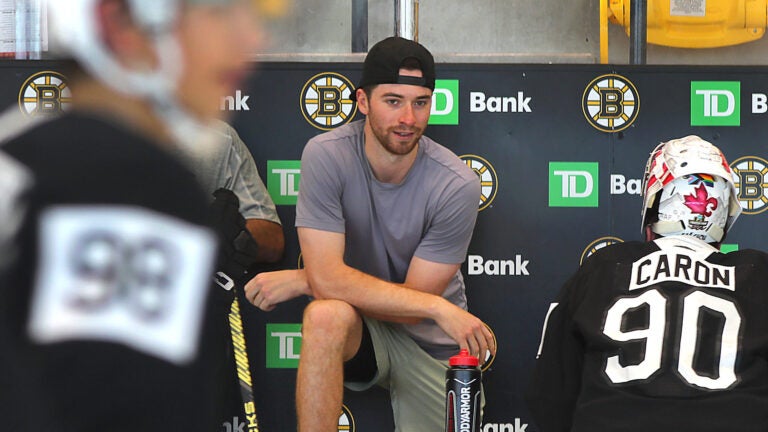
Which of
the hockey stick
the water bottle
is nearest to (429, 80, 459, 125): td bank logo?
the hockey stick

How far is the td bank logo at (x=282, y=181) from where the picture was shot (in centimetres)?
394

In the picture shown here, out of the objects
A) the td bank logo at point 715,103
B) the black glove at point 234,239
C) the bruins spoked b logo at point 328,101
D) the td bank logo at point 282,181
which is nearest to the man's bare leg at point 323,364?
the black glove at point 234,239

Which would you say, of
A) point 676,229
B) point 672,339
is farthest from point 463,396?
point 672,339

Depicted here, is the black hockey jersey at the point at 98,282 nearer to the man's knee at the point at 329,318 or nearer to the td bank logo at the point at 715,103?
the man's knee at the point at 329,318

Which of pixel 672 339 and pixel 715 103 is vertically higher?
pixel 715 103

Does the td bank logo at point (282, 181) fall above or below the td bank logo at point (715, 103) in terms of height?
below

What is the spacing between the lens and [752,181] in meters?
3.96

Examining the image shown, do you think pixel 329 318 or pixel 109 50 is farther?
pixel 329 318

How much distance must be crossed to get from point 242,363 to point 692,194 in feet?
5.38

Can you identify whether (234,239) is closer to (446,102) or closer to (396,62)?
(396,62)

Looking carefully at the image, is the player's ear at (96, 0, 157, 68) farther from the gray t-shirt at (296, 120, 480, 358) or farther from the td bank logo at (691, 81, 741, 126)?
the td bank logo at (691, 81, 741, 126)

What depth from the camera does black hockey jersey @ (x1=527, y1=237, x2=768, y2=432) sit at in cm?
232

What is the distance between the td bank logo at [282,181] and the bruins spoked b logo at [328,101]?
0.17m

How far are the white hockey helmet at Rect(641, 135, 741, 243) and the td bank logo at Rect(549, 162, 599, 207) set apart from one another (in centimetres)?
112
